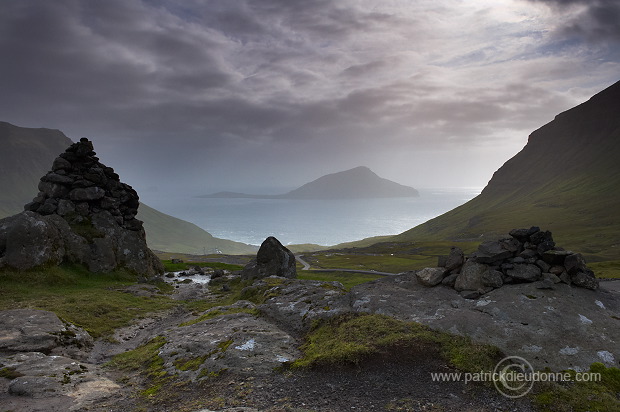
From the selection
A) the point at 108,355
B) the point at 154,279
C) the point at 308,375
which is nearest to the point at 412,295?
the point at 308,375

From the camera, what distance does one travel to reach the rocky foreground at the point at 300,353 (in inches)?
482

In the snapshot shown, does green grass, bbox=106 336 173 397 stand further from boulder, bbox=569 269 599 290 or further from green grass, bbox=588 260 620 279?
green grass, bbox=588 260 620 279

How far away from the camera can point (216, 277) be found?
6044 centimetres

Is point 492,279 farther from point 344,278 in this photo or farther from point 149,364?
point 344,278

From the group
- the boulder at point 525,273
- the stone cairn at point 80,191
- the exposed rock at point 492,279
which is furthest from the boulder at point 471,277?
the stone cairn at point 80,191

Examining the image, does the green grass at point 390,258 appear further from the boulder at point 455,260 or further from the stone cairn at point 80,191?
the boulder at point 455,260

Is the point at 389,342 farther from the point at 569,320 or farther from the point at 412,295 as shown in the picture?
the point at 569,320

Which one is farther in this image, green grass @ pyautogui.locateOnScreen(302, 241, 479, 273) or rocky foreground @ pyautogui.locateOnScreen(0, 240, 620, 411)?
green grass @ pyautogui.locateOnScreen(302, 241, 479, 273)

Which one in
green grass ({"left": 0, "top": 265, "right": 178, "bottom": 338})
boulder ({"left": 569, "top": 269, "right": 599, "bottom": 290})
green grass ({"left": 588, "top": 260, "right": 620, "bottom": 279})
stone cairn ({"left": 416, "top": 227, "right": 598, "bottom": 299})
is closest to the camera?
boulder ({"left": 569, "top": 269, "right": 599, "bottom": 290})

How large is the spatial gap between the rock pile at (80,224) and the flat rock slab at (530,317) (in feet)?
150

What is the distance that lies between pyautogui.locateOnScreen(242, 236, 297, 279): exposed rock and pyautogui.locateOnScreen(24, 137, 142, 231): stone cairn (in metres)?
26.2

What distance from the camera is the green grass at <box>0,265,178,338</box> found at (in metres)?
28.3

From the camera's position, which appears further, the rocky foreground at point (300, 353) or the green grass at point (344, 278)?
the green grass at point (344, 278)

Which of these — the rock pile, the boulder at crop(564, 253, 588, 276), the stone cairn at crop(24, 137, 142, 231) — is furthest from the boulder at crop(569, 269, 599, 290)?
the stone cairn at crop(24, 137, 142, 231)
